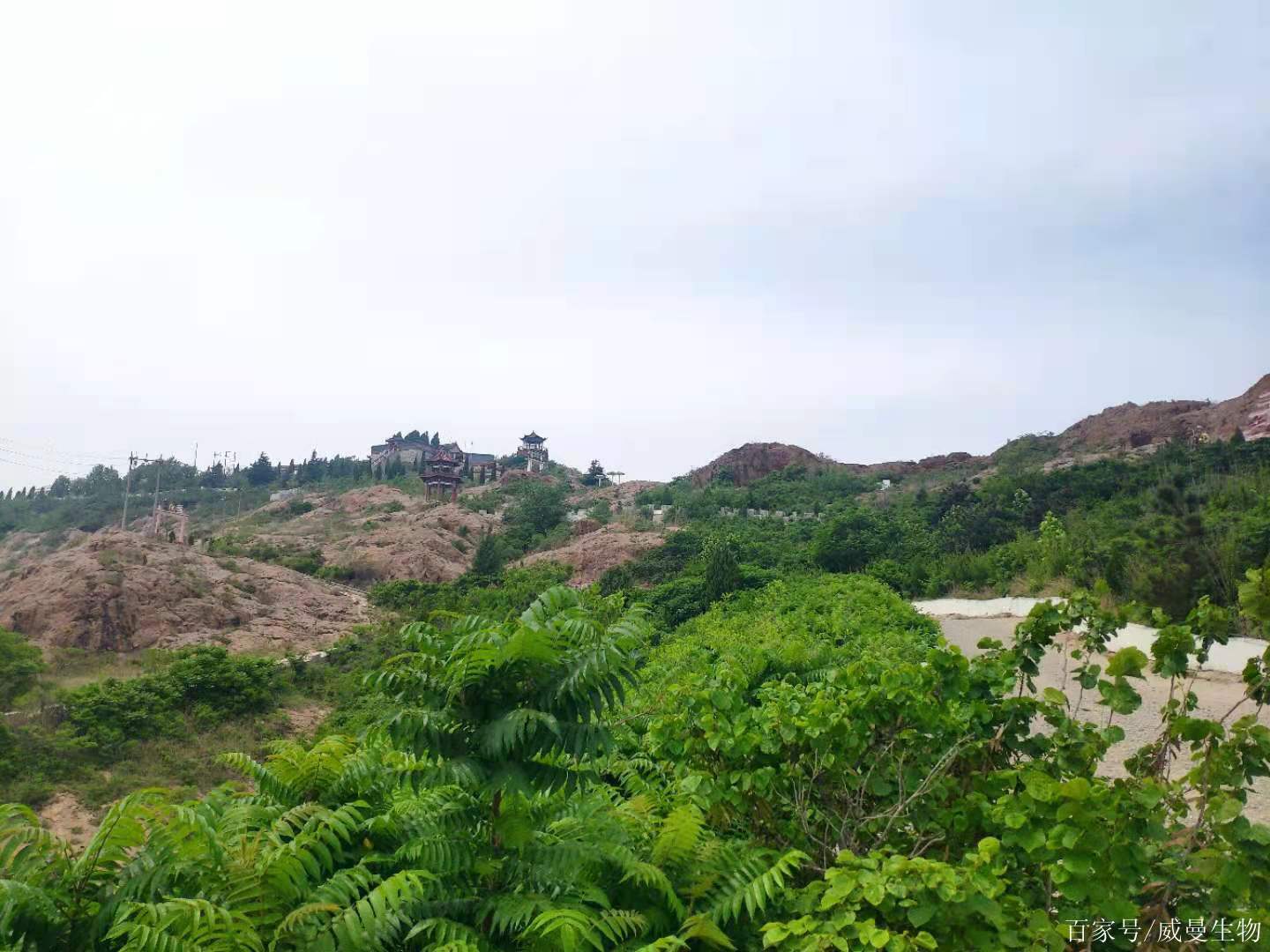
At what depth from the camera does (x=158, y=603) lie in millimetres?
19125

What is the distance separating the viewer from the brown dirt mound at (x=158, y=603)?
707 inches

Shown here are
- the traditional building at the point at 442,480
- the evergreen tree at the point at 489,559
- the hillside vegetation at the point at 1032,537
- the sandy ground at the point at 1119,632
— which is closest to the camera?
the sandy ground at the point at 1119,632

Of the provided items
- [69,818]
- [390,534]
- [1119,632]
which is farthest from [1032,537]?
[69,818]

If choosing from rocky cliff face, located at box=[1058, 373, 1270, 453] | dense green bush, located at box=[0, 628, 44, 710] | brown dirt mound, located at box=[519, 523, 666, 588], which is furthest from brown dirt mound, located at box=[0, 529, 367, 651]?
rocky cliff face, located at box=[1058, 373, 1270, 453]

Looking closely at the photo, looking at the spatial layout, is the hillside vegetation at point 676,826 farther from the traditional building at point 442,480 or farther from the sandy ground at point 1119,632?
the traditional building at point 442,480

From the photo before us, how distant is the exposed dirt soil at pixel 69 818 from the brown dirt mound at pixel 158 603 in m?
8.57

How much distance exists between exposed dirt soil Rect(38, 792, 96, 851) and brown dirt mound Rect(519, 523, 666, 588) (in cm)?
1367

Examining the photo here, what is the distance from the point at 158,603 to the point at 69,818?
38.8 ft

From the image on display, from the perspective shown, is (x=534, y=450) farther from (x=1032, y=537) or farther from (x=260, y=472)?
(x=1032, y=537)

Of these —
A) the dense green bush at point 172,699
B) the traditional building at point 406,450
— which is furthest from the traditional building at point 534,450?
the dense green bush at point 172,699

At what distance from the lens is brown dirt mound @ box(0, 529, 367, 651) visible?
18.0 m

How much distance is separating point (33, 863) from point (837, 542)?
Result: 2200 cm

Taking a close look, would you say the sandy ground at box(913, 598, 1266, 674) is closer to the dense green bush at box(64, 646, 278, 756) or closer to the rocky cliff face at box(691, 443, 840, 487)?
the dense green bush at box(64, 646, 278, 756)

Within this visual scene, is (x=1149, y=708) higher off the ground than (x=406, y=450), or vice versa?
(x=406, y=450)
